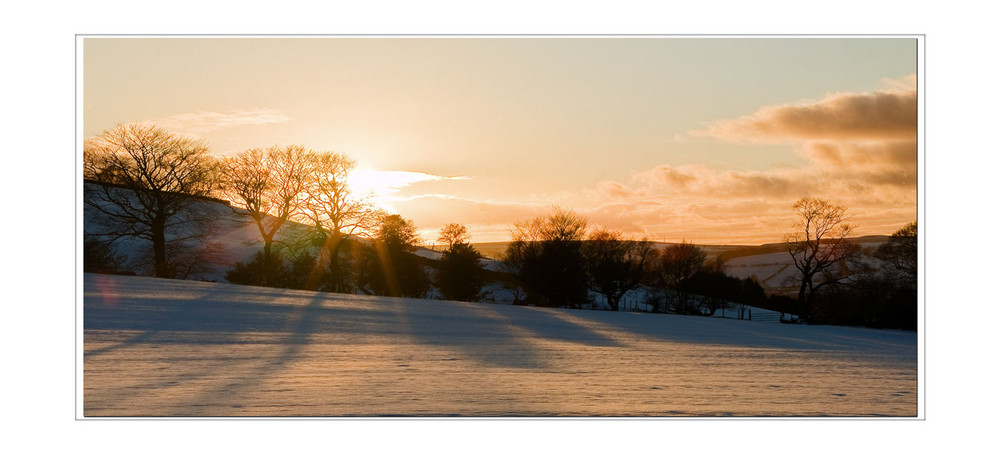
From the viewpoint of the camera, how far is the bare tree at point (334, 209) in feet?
84.2

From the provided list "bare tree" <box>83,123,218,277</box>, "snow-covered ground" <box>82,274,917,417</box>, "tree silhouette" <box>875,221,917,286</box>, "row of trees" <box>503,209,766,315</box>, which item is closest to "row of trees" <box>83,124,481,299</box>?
"bare tree" <box>83,123,218,277</box>

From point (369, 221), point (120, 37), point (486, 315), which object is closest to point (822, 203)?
point (486, 315)

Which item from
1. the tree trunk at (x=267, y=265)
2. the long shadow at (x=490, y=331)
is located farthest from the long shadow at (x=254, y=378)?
the tree trunk at (x=267, y=265)

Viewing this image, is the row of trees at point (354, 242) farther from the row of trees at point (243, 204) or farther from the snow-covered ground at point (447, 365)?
the snow-covered ground at point (447, 365)

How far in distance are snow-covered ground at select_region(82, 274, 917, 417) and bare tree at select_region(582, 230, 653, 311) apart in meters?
17.7

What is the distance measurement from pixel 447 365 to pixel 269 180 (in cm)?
1830

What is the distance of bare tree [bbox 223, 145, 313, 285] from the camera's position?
2511 cm

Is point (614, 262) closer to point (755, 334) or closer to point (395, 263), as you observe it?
point (395, 263)

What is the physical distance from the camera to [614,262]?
33562 mm

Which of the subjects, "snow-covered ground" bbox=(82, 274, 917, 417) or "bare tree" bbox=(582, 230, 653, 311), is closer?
"snow-covered ground" bbox=(82, 274, 917, 417)

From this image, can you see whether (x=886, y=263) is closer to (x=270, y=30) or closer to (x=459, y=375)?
(x=459, y=375)

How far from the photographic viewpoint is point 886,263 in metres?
21.8

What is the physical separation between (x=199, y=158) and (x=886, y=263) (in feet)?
69.3

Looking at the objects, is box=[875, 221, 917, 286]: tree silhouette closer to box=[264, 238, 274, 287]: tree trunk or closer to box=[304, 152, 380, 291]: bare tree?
box=[304, 152, 380, 291]: bare tree
